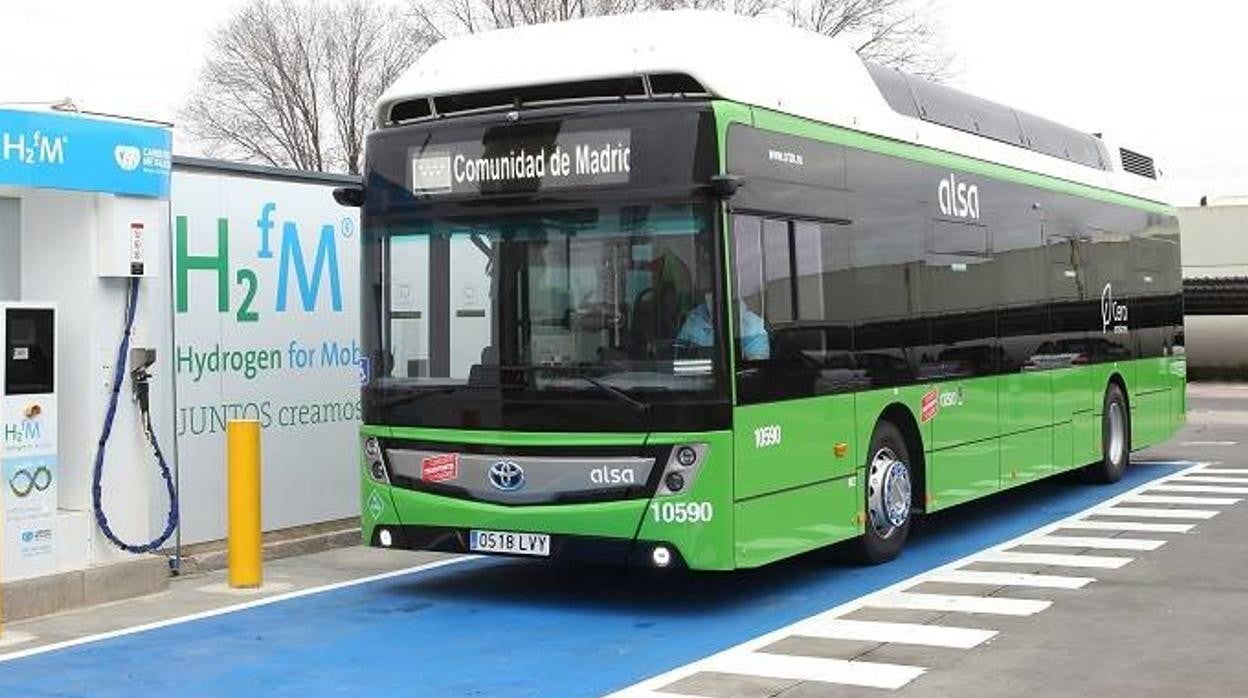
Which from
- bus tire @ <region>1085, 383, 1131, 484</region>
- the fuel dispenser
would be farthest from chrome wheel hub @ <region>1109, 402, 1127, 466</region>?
the fuel dispenser

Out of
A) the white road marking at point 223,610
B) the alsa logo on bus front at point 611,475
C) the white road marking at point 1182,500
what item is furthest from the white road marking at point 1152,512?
the alsa logo on bus front at point 611,475

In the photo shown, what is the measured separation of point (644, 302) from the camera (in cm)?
828

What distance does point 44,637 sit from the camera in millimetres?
8359

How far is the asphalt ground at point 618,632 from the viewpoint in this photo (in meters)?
7.03

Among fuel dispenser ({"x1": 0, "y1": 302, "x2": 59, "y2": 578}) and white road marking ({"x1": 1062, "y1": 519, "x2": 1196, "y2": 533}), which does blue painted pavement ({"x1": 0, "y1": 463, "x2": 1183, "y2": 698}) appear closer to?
fuel dispenser ({"x1": 0, "y1": 302, "x2": 59, "y2": 578})

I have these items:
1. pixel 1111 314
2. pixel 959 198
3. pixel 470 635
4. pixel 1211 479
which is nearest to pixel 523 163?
pixel 470 635

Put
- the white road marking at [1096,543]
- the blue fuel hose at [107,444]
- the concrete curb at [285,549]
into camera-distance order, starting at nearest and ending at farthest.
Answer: the blue fuel hose at [107,444] < the concrete curb at [285,549] < the white road marking at [1096,543]

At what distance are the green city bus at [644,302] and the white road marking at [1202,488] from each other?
216 inches

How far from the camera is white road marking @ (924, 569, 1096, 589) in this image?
9578 millimetres

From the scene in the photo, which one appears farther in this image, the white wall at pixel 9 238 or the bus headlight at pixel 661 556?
the white wall at pixel 9 238

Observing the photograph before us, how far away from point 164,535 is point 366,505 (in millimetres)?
1642

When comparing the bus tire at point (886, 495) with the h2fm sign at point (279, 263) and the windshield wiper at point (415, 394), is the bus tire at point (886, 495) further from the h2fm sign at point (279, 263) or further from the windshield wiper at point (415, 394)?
the h2fm sign at point (279, 263)

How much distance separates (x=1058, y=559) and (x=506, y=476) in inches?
177

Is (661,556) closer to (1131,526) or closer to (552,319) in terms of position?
(552,319)
